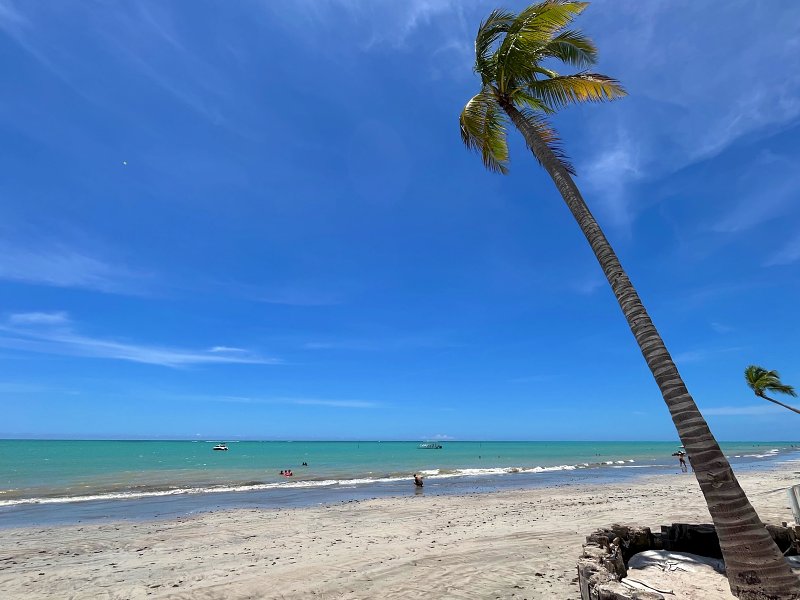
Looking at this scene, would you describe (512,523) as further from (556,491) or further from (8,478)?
(8,478)

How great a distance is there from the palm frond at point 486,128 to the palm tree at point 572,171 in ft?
0.07

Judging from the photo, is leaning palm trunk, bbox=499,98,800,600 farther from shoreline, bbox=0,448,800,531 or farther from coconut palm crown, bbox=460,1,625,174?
shoreline, bbox=0,448,800,531

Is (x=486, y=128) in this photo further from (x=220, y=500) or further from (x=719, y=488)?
(x=220, y=500)

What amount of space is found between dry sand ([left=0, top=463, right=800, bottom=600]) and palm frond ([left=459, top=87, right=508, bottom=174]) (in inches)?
335

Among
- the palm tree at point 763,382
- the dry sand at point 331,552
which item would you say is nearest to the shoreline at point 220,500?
the dry sand at point 331,552

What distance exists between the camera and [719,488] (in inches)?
197

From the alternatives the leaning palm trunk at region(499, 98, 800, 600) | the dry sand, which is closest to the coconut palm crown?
the leaning palm trunk at region(499, 98, 800, 600)

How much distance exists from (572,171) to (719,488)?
5749 mm

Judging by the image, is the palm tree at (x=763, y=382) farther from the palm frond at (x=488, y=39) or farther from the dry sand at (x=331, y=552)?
the palm frond at (x=488, y=39)

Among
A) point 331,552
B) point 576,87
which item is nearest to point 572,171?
point 576,87

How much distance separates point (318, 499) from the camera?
23.5m

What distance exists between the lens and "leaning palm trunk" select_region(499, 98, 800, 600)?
4.71 m

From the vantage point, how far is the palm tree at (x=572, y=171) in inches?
190

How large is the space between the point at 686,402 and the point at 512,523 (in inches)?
442
